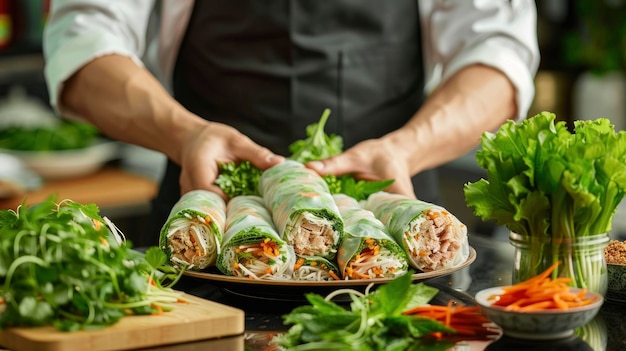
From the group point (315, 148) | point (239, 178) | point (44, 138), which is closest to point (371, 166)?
point (315, 148)

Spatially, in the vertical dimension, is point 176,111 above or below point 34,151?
above

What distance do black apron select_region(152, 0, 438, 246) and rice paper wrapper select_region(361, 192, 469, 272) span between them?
0.76m

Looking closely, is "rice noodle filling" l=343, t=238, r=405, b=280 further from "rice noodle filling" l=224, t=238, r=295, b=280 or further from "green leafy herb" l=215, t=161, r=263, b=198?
"green leafy herb" l=215, t=161, r=263, b=198

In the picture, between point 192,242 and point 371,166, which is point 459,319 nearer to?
point 192,242

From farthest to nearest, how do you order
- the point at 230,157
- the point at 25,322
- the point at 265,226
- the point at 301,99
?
the point at 301,99, the point at 230,157, the point at 265,226, the point at 25,322

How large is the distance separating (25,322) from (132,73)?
104 centimetres

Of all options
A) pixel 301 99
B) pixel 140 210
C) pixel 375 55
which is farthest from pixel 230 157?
pixel 140 210

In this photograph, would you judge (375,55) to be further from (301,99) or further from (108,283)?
(108,283)

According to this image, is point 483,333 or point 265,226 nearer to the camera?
point 483,333

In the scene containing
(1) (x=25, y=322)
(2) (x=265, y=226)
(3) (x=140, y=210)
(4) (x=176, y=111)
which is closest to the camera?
(1) (x=25, y=322)

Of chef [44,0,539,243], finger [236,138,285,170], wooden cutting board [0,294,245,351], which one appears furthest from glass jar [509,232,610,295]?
chef [44,0,539,243]

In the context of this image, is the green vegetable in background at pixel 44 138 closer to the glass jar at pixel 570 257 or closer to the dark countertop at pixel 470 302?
the dark countertop at pixel 470 302

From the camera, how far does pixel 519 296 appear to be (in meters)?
1.23

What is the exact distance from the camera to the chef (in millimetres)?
2141
